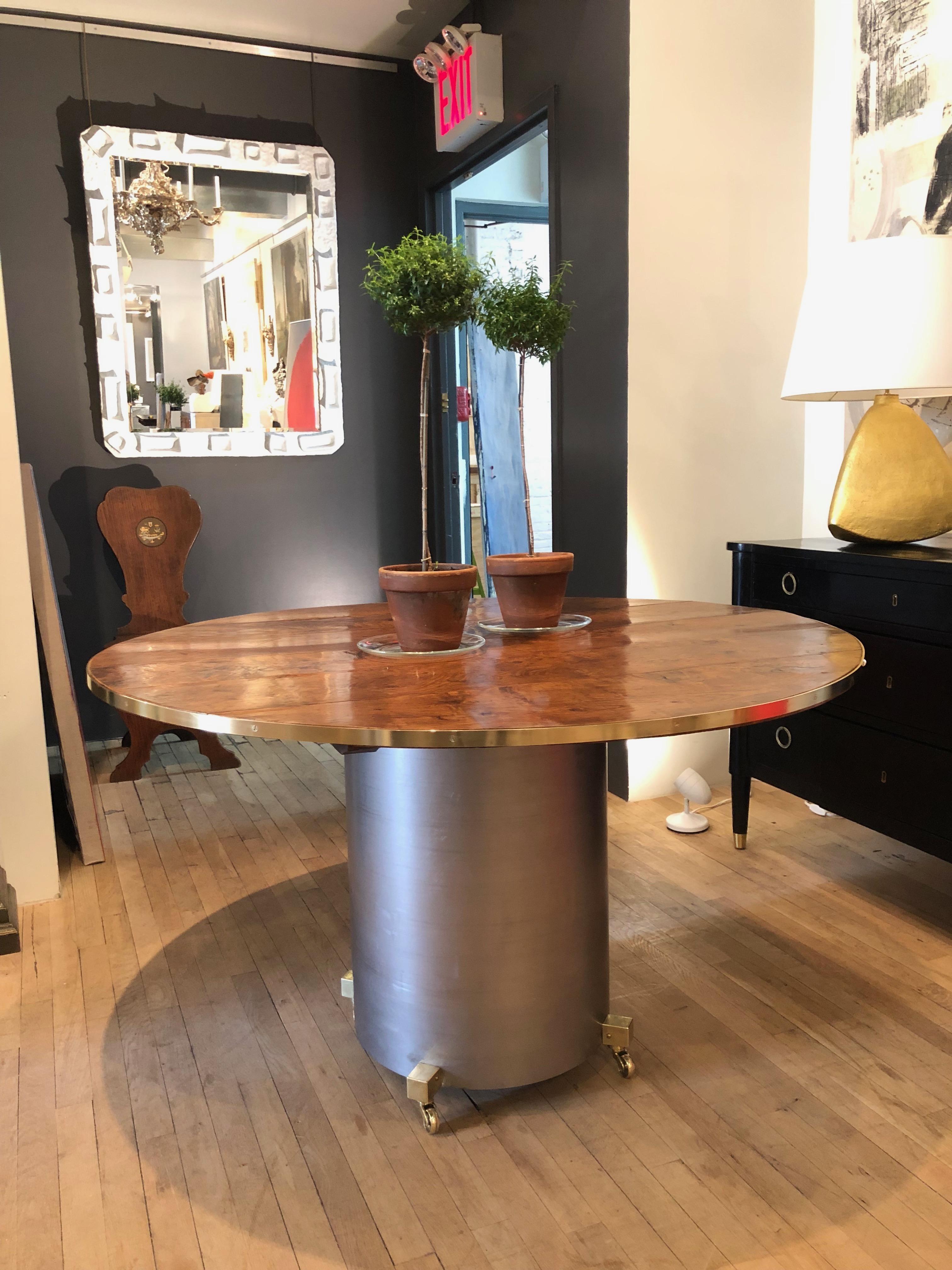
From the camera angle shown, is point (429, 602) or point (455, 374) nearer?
point (429, 602)

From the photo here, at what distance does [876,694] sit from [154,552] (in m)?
2.72

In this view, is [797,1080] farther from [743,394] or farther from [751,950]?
[743,394]

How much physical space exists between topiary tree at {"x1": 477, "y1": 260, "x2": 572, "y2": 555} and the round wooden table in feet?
1.09

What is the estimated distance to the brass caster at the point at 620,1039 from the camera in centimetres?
175

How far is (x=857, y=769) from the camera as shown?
243 centimetres

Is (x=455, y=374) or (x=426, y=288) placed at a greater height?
(x=455, y=374)

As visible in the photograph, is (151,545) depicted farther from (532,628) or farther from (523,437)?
(523,437)

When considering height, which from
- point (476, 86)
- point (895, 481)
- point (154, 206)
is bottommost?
point (895, 481)

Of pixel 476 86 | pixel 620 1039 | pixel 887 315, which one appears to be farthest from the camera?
pixel 476 86

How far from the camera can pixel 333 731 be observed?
1.14m

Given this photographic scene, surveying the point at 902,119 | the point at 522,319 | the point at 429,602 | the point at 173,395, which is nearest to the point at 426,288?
the point at 522,319

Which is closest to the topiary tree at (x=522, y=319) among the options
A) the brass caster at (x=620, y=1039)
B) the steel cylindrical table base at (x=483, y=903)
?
the steel cylindrical table base at (x=483, y=903)

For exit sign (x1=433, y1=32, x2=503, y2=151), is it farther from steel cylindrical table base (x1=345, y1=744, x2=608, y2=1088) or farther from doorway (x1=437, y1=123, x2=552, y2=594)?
steel cylindrical table base (x1=345, y1=744, x2=608, y2=1088)

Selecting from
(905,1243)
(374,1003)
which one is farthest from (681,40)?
(905,1243)
